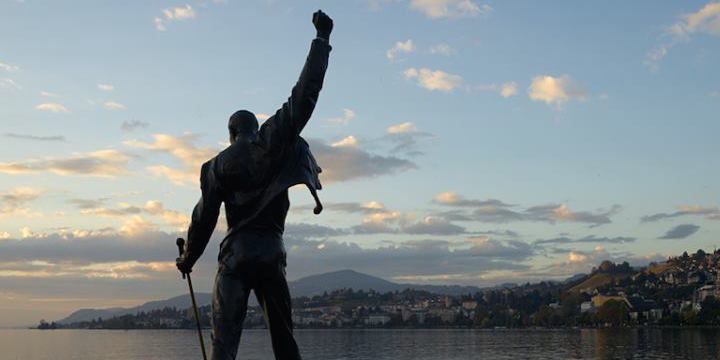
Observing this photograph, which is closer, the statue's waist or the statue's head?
the statue's waist

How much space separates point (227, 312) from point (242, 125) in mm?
1527

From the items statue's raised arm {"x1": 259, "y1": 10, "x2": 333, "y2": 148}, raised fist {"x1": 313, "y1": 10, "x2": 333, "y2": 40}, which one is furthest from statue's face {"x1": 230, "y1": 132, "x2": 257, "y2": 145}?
raised fist {"x1": 313, "y1": 10, "x2": 333, "y2": 40}

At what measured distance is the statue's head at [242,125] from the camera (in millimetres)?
7215

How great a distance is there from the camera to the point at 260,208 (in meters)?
6.84

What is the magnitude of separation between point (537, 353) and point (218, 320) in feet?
353

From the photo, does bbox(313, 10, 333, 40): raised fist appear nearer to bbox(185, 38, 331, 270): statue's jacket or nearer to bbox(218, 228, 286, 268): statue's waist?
bbox(185, 38, 331, 270): statue's jacket

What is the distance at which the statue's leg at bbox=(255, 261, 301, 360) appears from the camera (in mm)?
6879

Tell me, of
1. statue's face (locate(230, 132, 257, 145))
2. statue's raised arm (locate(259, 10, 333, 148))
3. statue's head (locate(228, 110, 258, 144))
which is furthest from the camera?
statue's head (locate(228, 110, 258, 144))

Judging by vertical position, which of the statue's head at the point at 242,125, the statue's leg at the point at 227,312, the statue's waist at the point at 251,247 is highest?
the statue's head at the point at 242,125

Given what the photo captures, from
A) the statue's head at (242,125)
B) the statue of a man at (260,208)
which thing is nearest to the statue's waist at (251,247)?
the statue of a man at (260,208)

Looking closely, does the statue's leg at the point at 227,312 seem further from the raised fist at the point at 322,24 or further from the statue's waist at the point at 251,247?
the raised fist at the point at 322,24

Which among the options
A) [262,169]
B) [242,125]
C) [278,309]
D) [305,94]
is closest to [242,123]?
[242,125]

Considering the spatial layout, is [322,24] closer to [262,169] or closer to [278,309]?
[262,169]

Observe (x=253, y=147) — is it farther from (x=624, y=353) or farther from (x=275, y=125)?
Answer: (x=624, y=353)
